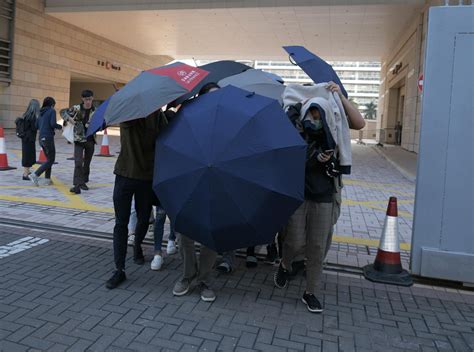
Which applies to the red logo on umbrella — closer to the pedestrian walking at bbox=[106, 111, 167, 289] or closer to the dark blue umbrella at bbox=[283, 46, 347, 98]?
the pedestrian walking at bbox=[106, 111, 167, 289]

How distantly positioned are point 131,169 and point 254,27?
2107 centimetres

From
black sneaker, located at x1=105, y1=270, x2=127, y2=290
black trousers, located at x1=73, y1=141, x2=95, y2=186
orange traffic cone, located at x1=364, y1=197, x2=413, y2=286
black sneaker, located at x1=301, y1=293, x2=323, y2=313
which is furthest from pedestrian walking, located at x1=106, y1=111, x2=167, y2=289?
black trousers, located at x1=73, y1=141, x2=95, y2=186

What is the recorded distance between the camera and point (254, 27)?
2341 centimetres

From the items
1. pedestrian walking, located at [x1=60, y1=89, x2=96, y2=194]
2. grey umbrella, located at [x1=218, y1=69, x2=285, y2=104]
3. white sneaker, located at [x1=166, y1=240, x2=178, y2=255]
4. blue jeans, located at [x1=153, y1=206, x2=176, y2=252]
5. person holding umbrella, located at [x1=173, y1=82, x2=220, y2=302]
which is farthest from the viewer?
pedestrian walking, located at [x1=60, y1=89, x2=96, y2=194]

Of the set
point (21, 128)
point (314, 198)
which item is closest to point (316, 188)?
point (314, 198)

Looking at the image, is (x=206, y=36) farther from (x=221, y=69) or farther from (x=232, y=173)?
(x=232, y=173)

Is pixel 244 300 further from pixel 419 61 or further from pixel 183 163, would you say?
pixel 419 61

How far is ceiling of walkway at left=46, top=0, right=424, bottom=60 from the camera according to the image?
19844 millimetres

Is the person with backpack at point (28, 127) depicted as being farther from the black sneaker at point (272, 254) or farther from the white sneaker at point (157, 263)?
the black sneaker at point (272, 254)

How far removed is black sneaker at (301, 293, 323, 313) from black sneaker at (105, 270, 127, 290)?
164 centimetres

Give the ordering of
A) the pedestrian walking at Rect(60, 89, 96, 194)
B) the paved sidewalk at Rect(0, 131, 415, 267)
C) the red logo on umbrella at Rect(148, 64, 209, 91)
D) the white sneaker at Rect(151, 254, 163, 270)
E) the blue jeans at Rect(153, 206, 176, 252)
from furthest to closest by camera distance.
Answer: the pedestrian walking at Rect(60, 89, 96, 194) → the paved sidewalk at Rect(0, 131, 415, 267) → the blue jeans at Rect(153, 206, 176, 252) → the white sneaker at Rect(151, 254, 163, 270) → the red logo on umbrella at Rect(148, 64, 209, 91)

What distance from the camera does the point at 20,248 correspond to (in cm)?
484

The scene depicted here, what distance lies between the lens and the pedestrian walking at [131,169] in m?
3.85

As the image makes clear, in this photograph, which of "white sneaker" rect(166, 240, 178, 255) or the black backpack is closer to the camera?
"white sneaker" rect(166, 240, 178, 255)
